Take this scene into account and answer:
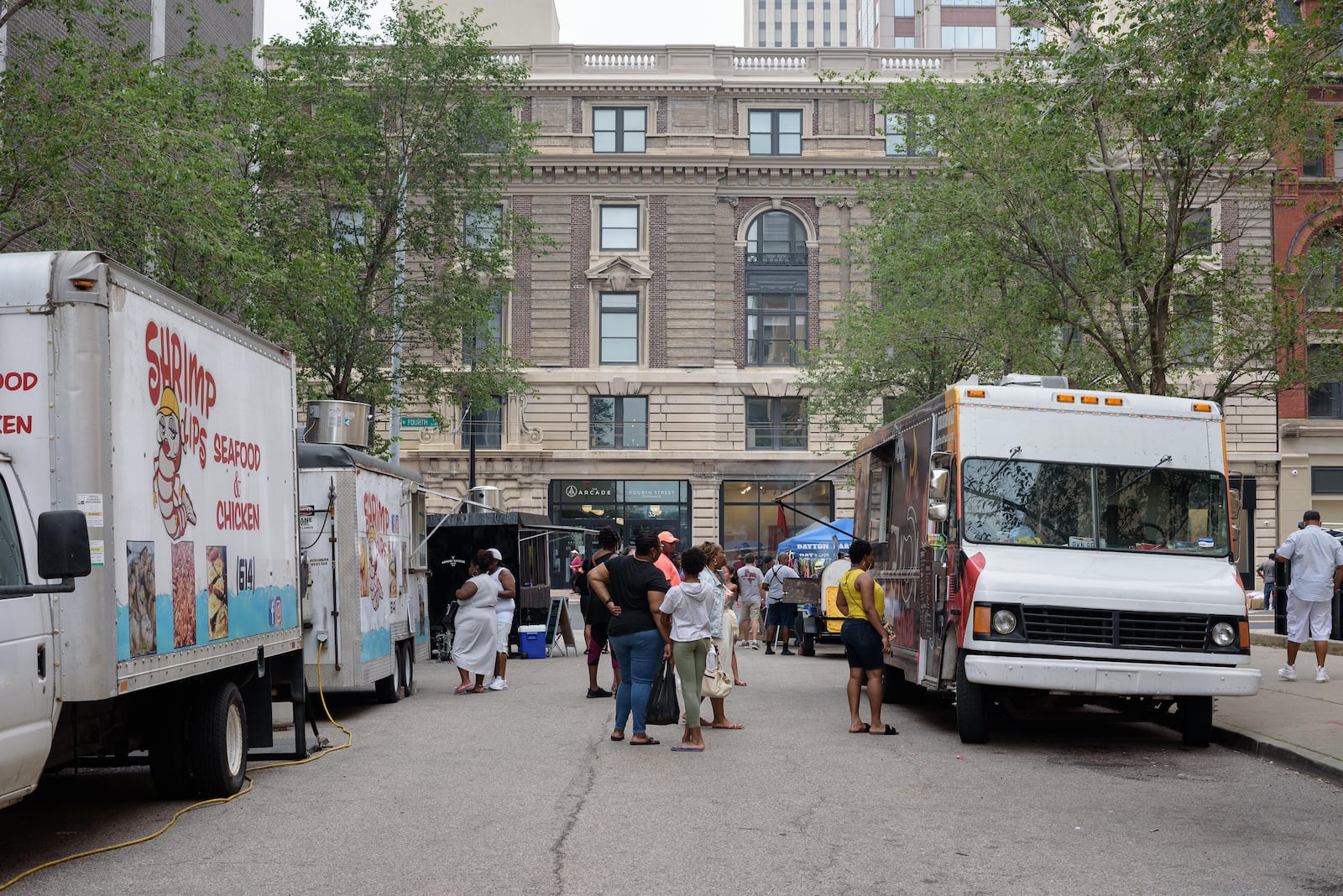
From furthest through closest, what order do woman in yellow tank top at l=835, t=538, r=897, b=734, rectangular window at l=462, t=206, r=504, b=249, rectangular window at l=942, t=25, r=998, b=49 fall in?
rectangular window at l=942, t=25, r=998, b=49 → rectangular window at l=462, t=206, r=504, b=249 → woman in yellow tank top at l=835, t=538, r=897, b=734

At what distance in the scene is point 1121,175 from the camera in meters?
19.0

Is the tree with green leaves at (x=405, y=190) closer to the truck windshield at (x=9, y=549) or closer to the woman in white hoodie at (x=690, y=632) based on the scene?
the woman in white hoodie at (x=690, y=632)

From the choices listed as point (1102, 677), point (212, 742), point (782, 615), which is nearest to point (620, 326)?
point (782, 615)

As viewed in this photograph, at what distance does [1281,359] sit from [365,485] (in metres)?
11.9

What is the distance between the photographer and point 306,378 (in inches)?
1174

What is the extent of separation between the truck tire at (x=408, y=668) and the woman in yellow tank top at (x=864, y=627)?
6298mm

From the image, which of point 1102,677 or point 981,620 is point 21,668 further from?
point 1102,677

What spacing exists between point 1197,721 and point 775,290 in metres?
37.7

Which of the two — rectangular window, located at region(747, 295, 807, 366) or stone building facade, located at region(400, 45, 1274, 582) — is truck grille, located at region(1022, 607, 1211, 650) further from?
rectangular window, located at region(747, 295, 807, 366)

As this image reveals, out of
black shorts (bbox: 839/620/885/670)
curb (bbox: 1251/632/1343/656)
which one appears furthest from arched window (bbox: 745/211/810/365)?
black shorts (bbox: 839/620/885/670)

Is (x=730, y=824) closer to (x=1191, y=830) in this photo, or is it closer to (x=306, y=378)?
(x=1191, y=830)

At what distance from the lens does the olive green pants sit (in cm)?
1241

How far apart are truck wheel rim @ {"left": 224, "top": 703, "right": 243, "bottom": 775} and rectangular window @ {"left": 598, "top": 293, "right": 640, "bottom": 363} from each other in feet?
130

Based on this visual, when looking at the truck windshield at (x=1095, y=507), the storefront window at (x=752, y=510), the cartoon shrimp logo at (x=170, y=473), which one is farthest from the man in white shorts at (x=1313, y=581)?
the storefront window at (x=752, y=510)
